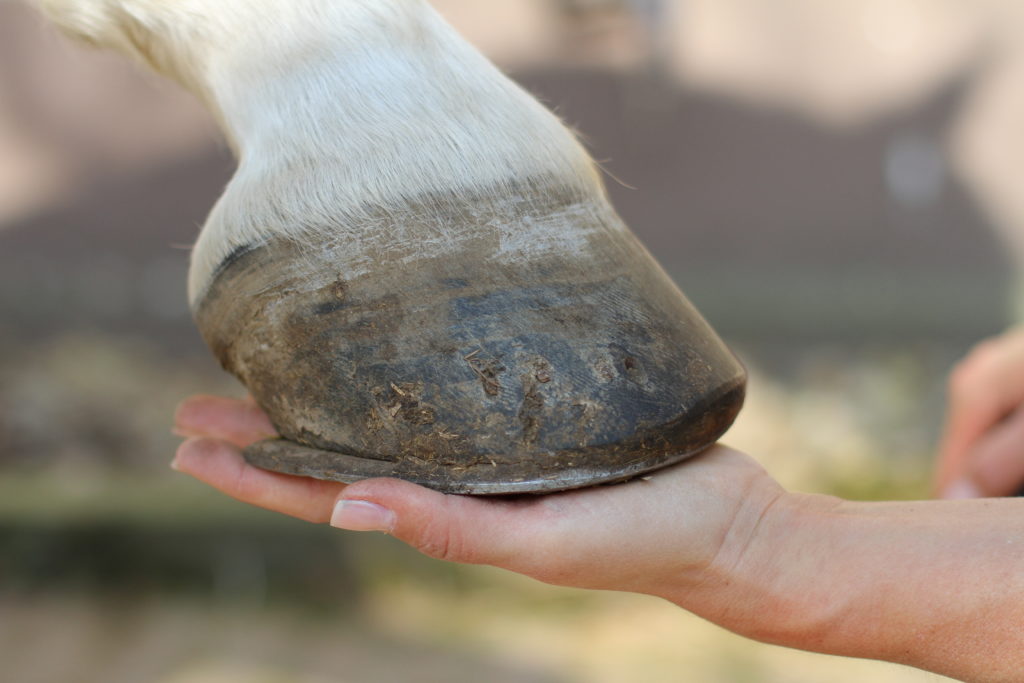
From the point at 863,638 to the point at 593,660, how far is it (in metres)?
1.04

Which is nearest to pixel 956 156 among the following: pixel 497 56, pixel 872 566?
pixel 497 56

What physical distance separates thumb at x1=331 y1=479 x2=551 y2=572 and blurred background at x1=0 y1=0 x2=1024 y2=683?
3.44ft

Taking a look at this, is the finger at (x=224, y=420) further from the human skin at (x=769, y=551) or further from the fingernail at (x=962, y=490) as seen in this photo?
the fingernail at (x=962, y=490)

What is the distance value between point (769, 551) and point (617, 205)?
3.72 feet

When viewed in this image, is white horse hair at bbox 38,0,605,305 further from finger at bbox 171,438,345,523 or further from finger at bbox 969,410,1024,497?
finger at bbox 969,410,1024,497

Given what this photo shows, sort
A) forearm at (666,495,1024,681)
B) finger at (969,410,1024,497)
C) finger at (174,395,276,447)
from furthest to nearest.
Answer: finger at (969,410,1024,497)
finger at (174,395,276,447)
forearm at (666,495,1024,681)

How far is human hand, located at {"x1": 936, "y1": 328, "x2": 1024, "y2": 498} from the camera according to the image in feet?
3.36

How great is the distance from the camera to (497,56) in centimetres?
170

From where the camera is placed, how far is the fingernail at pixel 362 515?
2.10 feet

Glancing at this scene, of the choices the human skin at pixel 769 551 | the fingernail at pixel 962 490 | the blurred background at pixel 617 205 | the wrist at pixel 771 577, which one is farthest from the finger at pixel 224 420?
the blurred background at pixel 617 205

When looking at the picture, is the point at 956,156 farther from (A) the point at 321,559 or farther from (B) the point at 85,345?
(B) the point at 85,345

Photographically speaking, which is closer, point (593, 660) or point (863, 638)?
point (863, 638)

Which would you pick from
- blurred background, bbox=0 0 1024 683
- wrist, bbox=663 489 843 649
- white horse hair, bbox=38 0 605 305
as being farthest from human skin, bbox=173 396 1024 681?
blurred background, bbox=0 0 1024 683

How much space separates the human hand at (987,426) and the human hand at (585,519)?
0.42 m
